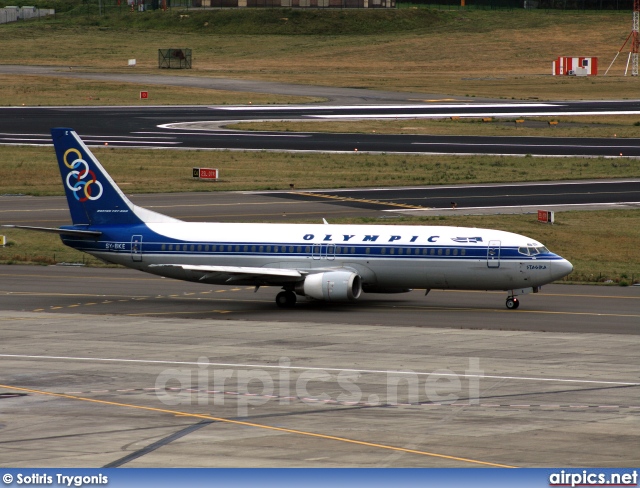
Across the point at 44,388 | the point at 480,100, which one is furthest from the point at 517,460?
the point at 480,100

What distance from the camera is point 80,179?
5734 centimetres

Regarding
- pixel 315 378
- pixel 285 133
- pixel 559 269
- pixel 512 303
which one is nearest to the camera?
pixel 315 378

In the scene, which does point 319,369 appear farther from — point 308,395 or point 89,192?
point 89,192

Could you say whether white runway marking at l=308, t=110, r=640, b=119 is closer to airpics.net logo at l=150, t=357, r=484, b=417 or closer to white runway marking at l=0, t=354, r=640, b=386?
white runway marking at l=0, t=354, r=640, b=386

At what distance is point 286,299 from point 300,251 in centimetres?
238

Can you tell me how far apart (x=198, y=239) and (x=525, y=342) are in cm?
1811

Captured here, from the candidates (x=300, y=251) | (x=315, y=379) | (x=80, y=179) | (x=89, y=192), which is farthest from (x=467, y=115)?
(x=315, y=379)

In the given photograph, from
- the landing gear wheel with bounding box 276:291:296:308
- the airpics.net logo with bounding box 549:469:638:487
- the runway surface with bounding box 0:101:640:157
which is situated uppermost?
the runway surface with bounding box 0:101:640:157

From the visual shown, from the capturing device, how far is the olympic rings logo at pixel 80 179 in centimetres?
5691

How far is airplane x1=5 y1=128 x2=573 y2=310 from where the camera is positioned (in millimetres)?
51375

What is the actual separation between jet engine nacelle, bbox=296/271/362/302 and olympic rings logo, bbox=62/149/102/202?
12.5 m

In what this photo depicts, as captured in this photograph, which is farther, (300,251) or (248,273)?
(300,251)

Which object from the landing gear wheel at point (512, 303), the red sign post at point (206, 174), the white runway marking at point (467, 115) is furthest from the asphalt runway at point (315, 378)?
the white runway marking at point (467, 115)

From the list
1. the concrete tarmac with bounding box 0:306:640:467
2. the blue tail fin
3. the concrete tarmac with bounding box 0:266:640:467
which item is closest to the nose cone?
the concrete tarmac with bounding box 0:266:640:467
